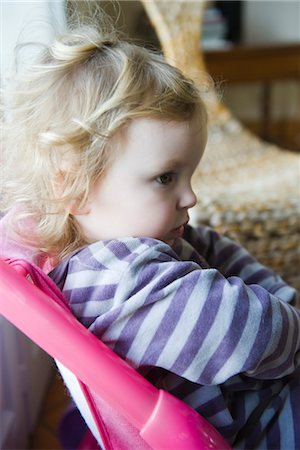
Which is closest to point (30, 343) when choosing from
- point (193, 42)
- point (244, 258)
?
point (244, 258)

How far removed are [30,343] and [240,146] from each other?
793mm

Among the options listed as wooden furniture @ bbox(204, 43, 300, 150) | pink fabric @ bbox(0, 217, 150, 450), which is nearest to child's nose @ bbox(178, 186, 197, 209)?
pink fabric @ bbox(0, 217, 150, 450)

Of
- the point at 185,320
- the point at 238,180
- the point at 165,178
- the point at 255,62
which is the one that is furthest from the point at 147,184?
the point at 255,62

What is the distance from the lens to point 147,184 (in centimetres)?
58

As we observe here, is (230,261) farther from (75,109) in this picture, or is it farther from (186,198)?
(75,109)

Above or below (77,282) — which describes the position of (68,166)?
above

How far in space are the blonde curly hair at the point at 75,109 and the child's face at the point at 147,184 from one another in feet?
0.04

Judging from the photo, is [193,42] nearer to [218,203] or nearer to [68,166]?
[218,203]

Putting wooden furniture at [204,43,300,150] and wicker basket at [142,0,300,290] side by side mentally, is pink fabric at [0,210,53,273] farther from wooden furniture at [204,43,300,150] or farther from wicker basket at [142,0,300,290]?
wooden furniture at [204,43,300,150]

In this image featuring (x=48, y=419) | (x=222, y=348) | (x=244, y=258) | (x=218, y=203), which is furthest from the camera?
(x=48, y=419)

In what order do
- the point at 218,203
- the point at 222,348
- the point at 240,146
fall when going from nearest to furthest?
the point at 222,348 → the point at 218,203 → the point at 240,146

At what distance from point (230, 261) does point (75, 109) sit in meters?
0.32

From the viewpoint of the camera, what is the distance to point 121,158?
22.3 inches

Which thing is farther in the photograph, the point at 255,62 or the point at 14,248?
the point at 255,62
